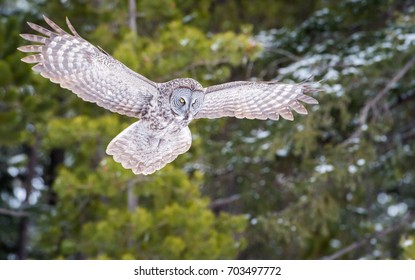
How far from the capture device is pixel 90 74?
281 cm

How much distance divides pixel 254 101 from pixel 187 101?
300 millimetres

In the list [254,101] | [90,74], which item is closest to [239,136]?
[254,101]

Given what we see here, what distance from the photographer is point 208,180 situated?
1116cm

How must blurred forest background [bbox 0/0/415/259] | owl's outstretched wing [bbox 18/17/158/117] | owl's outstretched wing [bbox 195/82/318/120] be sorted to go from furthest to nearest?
blurred forest background [bbox 0/0/415/259] → owl's outstretched wing [bbox 195/82/318/120] → owl's outstretched wing [bbox 18/17/158/117]

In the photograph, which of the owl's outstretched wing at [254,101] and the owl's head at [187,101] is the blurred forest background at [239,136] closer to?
the owl's outstretched wing at [254,101]

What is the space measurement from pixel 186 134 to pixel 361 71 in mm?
6190

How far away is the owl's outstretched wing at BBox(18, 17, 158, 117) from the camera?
9.03ft

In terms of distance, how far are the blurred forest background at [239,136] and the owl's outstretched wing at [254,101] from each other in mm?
3405

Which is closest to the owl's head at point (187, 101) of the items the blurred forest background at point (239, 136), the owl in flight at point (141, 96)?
the owl in flight at point (141, 96)

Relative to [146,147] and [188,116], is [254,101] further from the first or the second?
[146,147]

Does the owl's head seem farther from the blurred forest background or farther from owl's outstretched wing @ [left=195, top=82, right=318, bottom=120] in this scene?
the blurred forest background

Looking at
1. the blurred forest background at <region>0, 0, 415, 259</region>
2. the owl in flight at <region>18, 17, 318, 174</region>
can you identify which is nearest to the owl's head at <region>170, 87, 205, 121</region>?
the owl in flight at <region>18, 17, 318, 174</region>

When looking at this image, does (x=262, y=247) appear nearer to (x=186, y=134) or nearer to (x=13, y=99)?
(x=13, y=99)
